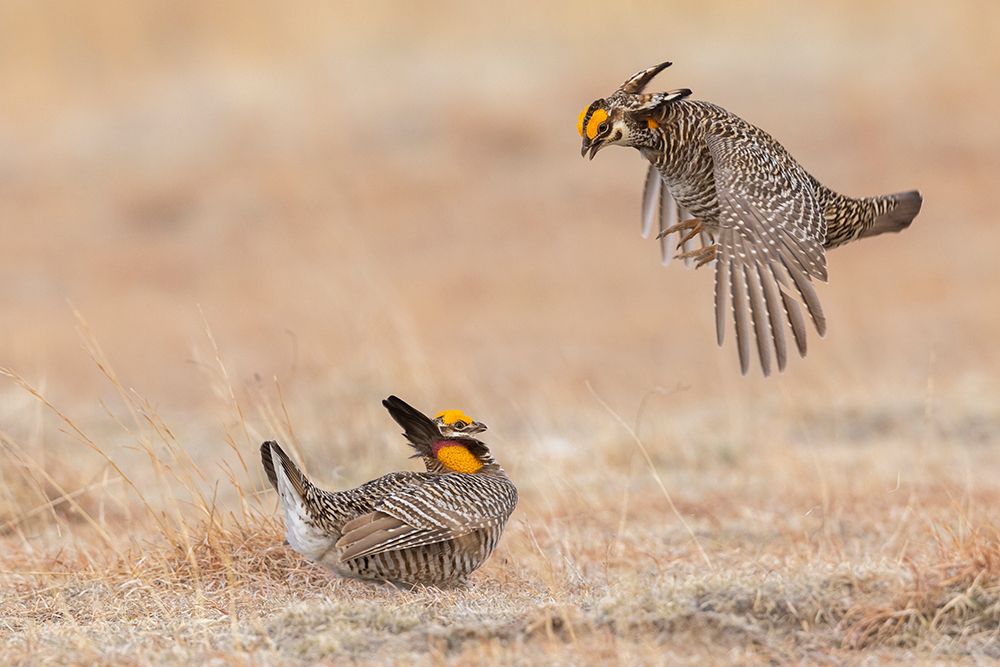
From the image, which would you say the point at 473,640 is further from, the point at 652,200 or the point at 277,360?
the point at 277,360

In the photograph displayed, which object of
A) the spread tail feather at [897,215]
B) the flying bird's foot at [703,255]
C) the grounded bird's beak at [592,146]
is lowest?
the flying bird's foot at [703,255]

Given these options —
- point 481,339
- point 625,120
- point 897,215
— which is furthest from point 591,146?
point 481,339

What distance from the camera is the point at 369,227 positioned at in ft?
65.7

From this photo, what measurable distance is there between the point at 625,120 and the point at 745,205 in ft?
1.77

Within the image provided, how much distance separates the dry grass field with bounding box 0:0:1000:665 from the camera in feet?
13.8

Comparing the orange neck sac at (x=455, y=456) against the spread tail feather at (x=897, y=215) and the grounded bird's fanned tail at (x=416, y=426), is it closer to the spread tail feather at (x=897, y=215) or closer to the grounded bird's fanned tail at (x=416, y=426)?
the grounded bird's fanned tail at (x=416, y=426)

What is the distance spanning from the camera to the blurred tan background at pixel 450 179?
14.5m

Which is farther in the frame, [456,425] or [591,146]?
[456,425]

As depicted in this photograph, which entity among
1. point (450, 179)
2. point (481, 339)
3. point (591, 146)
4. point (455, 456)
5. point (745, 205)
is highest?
point (450, 179)

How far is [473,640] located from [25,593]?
1.70 meters

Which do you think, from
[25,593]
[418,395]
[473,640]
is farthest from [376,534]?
[418,395]

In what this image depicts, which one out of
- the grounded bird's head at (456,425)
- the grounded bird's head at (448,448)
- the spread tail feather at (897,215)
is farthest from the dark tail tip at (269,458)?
the spread tail feather at (897,215)

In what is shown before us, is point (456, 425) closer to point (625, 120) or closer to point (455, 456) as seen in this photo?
point (455, 456)

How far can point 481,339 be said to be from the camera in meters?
15.0
